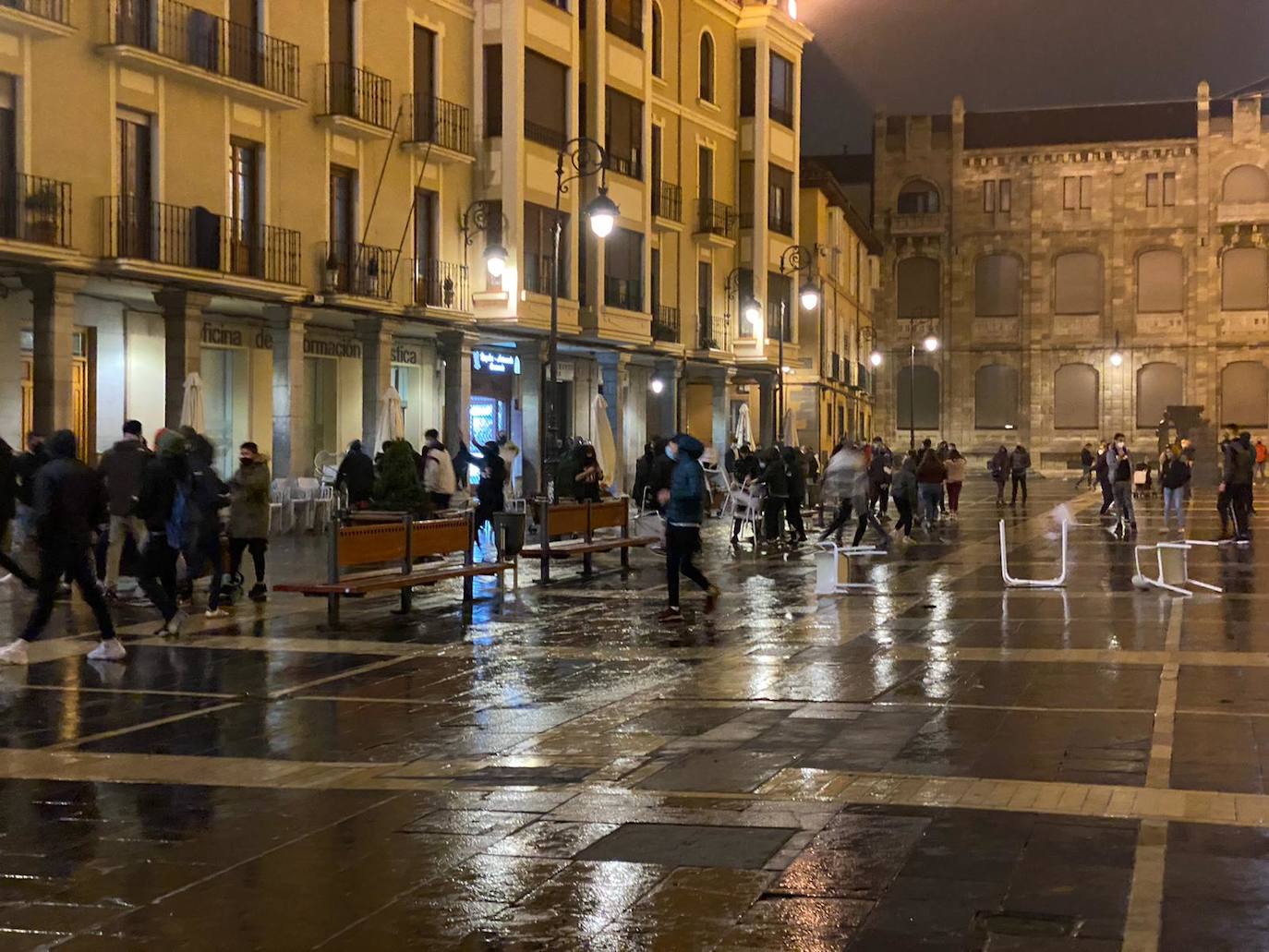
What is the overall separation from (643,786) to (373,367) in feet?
78.1

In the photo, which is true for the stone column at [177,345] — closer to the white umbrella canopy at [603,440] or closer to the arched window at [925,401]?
the white umbrella canopy at [603,440]

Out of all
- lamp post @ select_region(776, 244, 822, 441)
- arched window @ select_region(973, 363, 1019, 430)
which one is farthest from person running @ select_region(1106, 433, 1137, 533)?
arched window @ select_region(973, 363, 1019, 430)

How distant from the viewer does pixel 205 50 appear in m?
26.0

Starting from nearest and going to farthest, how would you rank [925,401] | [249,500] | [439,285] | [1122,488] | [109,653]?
[109,653] → [249,500] → [1122,488] → [439,285] → [925,401]

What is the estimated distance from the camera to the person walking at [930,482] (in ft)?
99.0

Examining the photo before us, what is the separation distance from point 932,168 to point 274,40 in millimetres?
54554

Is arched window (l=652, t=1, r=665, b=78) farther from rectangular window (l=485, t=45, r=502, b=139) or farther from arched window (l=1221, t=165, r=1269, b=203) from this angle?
arched window (l=1221, t=165, r=1269, b=203)

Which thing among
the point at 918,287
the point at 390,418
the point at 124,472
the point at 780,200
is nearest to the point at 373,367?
the point at 390,418

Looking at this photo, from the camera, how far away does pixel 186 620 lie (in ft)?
48.3

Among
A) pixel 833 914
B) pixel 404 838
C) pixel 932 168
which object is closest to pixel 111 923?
pixel 404 838

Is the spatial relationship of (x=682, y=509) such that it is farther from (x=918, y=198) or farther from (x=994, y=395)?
(x=918, y=198)

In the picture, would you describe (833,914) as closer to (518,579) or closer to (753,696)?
(753,696)

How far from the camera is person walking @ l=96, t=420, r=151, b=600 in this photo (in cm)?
1619

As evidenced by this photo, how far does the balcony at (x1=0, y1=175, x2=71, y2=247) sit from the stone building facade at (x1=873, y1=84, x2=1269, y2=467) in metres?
54.9
